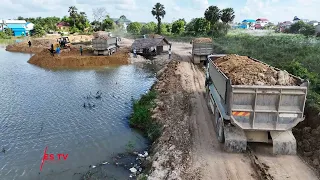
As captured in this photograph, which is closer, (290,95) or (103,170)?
(290,95)

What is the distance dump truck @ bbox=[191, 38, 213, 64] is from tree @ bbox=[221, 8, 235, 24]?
30248 millimetres

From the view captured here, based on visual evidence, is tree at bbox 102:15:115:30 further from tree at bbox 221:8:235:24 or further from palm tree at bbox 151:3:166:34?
tree at bbox 221:8:235:24

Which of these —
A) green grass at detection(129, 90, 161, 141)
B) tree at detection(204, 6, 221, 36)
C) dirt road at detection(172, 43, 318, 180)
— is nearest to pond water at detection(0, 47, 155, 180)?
green grass at detection(129, 90, 161, 141)

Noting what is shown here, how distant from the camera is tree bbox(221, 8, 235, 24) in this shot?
54781mm

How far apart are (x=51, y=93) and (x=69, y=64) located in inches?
521

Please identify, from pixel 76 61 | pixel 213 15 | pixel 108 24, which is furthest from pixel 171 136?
pixel 108 24

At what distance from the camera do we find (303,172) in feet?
25.8

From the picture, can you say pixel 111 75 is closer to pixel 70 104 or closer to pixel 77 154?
pixel 70 104

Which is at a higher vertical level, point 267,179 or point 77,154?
point 267,179

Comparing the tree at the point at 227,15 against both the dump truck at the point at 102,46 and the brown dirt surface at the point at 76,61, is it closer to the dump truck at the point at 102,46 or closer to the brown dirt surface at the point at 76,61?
the dump truck at the point at 102,46

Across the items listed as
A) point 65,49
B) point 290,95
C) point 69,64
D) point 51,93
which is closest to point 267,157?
point 290,95

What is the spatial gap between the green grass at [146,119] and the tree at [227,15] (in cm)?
4462

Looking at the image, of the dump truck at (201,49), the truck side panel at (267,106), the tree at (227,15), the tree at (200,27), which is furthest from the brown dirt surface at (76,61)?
the tree at (227,15)

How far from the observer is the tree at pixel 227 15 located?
54781mm
